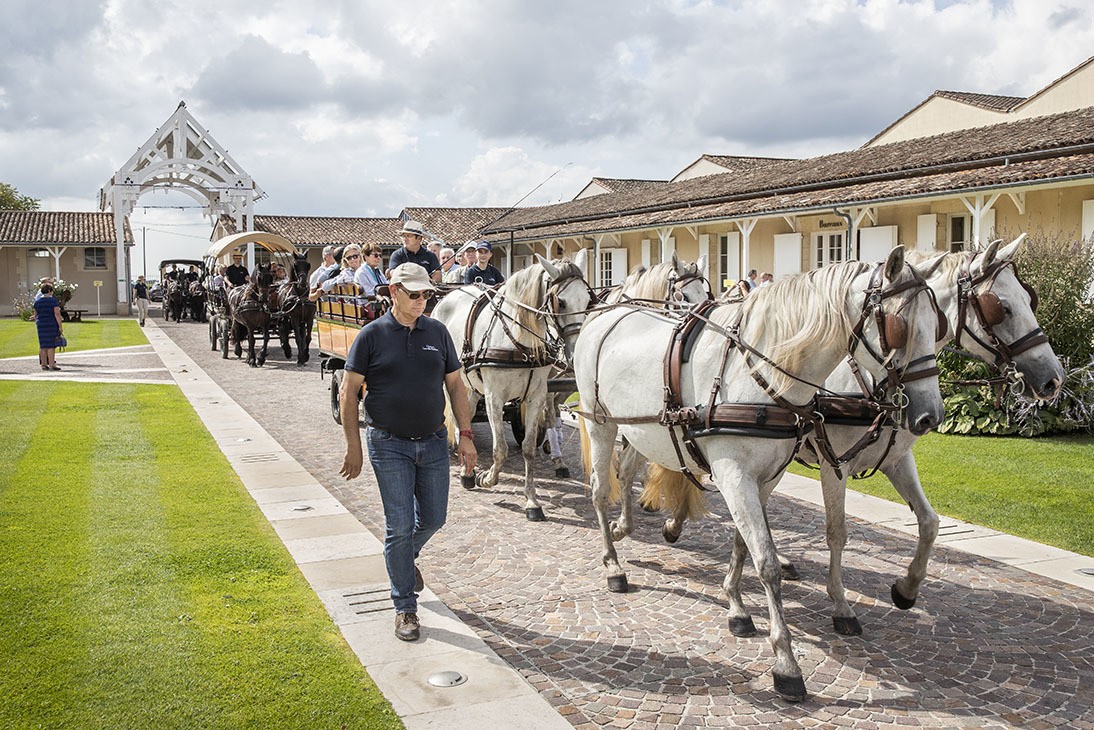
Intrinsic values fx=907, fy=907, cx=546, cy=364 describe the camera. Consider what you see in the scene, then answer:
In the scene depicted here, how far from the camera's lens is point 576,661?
4781 mm

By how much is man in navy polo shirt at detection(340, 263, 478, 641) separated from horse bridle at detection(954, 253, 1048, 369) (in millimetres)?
3030

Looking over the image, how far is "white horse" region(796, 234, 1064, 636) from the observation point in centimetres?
519

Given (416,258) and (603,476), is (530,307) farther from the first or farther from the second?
(416,258)

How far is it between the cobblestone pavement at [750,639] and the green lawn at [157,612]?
1.00m

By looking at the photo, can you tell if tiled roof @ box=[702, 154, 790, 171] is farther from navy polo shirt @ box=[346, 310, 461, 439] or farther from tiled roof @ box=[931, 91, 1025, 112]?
navy polo shirt @ box=[346, 310, 461, 439]

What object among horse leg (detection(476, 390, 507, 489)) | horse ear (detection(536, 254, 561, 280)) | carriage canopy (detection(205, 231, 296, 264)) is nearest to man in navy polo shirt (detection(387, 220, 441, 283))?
horse leg (detection(476, 390, 507, 489))

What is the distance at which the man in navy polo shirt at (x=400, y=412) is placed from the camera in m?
4.96

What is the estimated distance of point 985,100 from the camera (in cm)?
3166

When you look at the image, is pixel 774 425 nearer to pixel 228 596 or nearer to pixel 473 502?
pixel 228 596

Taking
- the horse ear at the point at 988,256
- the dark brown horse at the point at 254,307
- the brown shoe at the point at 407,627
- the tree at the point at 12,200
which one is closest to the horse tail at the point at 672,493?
the brown shoe at the point at 407,627

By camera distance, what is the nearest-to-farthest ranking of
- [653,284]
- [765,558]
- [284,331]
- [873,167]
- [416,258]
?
[765,558], [653,284], [416,258], [873,167], [284,331]

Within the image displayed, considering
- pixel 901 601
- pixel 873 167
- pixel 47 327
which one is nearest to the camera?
pixel 901 601

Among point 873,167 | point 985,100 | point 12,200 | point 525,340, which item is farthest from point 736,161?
point 12,200

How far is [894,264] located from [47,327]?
19928 millimetres
